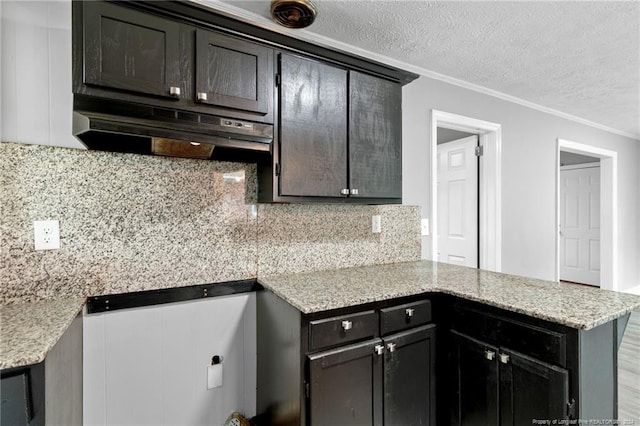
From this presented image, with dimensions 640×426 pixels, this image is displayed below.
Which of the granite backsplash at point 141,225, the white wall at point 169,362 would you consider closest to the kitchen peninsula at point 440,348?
the white wall at point 169,362

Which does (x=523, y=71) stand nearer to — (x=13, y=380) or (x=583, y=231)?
(x=13, y=380)

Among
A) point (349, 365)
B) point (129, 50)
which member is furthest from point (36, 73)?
point (349, 365)

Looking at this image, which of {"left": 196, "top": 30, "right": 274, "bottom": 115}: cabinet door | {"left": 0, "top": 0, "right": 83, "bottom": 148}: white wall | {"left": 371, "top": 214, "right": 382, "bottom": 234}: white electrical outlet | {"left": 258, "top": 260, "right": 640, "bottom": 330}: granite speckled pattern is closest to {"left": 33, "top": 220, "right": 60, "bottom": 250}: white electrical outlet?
{"left": 0, "top": 0, "right": 83, "bottom": 148}: white wall

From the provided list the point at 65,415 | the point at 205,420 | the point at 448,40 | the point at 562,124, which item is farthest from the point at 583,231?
the point at 65,415

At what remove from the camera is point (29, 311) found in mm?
1252

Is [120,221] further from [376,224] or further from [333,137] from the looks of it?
[376,224]

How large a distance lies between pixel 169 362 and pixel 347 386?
36.3 inches

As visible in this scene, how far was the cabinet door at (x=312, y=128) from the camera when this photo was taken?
5.36 feet

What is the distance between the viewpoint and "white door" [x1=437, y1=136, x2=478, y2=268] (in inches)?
120

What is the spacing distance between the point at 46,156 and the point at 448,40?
7.52 feet

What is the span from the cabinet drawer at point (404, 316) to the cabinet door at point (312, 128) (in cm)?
68

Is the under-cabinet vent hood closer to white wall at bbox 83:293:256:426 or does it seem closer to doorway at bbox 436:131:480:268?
white wall at bbox 83:293:256:426

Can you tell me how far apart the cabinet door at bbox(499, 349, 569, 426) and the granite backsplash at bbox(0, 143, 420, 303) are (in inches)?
41.9

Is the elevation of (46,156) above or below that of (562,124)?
below
